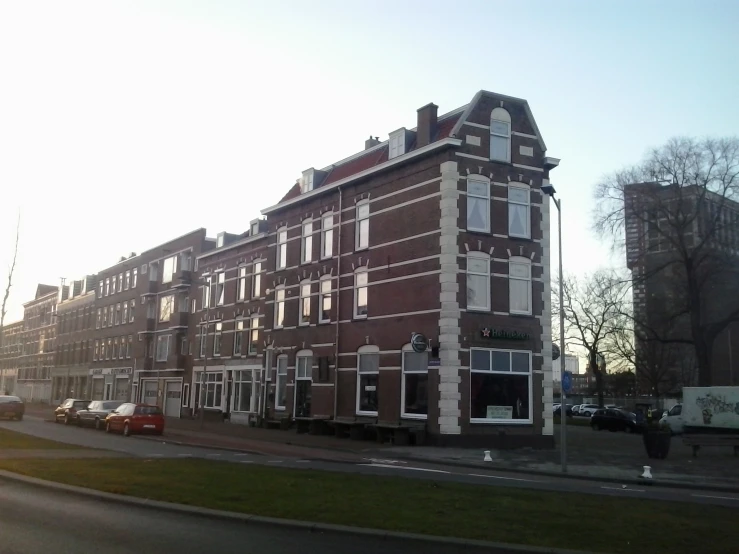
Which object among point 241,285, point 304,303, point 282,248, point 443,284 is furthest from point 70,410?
point 443,284

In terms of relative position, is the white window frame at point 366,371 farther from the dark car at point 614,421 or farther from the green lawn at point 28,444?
the dark car at point 614,421

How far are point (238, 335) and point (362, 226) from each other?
1713 centimetres

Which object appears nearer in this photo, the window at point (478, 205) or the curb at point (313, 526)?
the curb at point (313, 526)

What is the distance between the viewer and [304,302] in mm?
41406

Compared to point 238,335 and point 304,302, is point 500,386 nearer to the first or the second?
point 304,302

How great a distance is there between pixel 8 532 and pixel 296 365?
103 feet

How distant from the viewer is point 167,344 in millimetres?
61125

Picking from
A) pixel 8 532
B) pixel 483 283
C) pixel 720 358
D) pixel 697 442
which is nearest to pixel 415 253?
pixel 483 283

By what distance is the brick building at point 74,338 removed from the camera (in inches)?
3189

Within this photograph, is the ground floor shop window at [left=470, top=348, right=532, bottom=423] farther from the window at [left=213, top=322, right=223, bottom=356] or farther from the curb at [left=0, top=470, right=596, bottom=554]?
the window at [left=213, top=322, right=223, bottom=356]

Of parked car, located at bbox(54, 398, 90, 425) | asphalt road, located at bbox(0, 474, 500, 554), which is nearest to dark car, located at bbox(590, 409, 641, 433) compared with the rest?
parked car, located at bbox(54, 398, 90, 425)

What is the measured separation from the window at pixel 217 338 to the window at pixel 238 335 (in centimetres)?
242

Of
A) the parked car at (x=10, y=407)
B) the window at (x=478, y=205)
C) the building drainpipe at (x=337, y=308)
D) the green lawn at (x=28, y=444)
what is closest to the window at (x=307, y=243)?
the building drainpipe at (x=337, y=308)

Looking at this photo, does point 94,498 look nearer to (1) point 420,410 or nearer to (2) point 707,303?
(1) point 420,410
